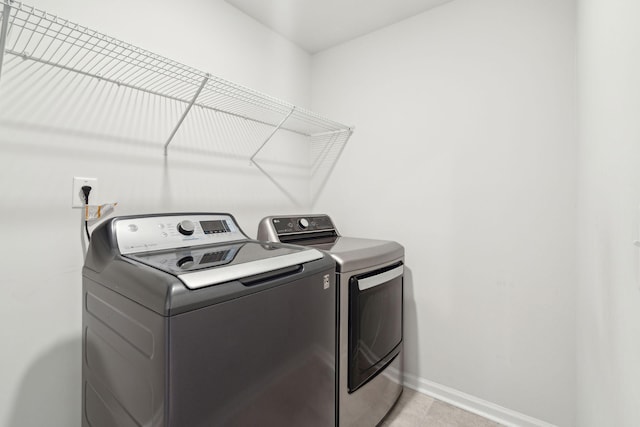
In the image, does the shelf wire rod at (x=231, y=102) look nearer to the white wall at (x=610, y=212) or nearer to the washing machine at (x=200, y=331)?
the washing machine at (x=200, y=331)

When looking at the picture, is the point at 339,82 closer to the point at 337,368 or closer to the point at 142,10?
the point at 142,10

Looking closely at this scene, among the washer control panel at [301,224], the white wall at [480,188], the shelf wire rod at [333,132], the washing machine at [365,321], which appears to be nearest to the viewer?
the washing machine at [365,321]

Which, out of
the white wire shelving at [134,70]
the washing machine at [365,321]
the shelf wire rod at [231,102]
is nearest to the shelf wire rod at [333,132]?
the white wire shelving at [134,70]

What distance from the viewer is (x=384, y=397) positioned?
1.59 m

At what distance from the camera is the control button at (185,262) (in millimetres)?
889

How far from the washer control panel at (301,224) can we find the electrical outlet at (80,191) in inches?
33.7

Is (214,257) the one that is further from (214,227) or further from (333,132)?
(333,132)

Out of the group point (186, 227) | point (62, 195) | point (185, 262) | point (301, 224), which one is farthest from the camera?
point (301, 224)

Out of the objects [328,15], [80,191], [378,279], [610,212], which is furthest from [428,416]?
[328,15]

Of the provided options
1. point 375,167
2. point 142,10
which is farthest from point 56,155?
point 375,167

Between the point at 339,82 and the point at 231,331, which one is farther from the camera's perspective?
the point at 339,82

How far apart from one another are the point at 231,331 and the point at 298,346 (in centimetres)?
31

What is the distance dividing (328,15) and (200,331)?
6.61 feet

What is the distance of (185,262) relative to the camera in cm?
95
